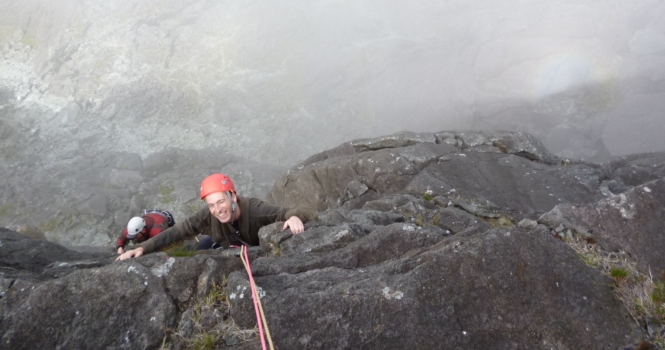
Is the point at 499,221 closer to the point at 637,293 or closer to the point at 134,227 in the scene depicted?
the point at 637,293

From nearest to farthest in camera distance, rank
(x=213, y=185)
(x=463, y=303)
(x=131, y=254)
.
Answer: (x=463, y=303) → (x=131, y=254) → (x=213, y=185)

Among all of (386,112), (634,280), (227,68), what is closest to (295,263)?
(634,280)

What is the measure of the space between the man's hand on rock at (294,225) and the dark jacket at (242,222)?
27 centimetres

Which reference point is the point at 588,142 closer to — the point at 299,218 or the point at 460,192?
the point at 460,192

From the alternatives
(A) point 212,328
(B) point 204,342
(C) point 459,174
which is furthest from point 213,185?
(C) point 459,174

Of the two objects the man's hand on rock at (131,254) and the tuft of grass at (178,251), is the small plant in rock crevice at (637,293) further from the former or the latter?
the man's hand on rock at (131,254)

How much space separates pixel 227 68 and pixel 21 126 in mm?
16635

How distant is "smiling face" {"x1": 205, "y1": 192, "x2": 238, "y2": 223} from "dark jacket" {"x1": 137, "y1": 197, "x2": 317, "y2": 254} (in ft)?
1.35

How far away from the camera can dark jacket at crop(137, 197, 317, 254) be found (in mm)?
7062

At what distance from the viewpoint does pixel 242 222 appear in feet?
24.2

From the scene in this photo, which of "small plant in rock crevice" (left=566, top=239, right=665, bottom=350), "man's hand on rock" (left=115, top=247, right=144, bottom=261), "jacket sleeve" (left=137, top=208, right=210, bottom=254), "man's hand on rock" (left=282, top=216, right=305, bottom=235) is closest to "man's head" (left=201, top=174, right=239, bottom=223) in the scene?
"jacket sleeve" (left=137, top=208, right=210, bottom=254)

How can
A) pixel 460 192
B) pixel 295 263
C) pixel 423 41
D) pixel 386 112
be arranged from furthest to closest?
pixel 423 41
pixel 386 112
pixel 460 192
pixel 295 263

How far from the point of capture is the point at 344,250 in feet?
19.1

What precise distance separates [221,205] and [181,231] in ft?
3.48
